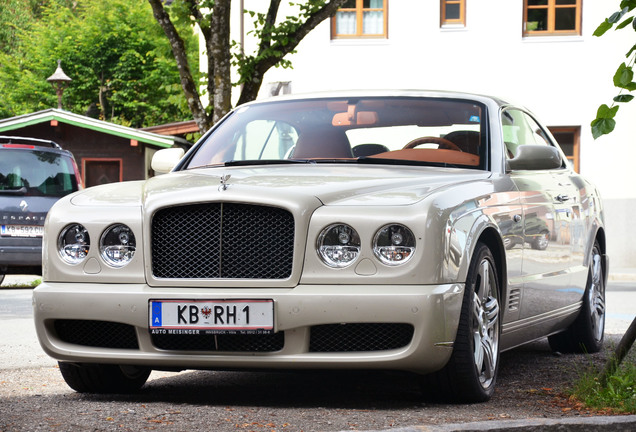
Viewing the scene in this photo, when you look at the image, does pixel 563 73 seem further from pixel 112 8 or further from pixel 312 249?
pixel 112 8

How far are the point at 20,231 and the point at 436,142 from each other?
9.25 meters

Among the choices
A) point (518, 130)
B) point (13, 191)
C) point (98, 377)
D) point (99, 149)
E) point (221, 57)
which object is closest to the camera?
point (98, 377)

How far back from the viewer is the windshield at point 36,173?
49.5 feet

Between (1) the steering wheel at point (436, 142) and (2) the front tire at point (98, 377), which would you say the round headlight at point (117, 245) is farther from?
(1) the steering wheel at point (436, 142)

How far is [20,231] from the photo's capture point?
1477cm

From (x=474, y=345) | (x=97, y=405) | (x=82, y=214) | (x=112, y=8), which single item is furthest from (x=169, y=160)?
(x=112, y=8)

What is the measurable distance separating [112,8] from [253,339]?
161ft

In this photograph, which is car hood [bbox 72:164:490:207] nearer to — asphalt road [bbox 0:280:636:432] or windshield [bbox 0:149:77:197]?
asphalt road [bbox 0:280:636:432]

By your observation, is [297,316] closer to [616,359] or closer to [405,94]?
[616,359]

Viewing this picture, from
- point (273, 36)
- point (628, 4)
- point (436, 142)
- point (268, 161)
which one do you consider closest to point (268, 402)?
point (268, 161)

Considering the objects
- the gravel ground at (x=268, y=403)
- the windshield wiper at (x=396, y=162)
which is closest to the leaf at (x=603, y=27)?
the windshield wiper at (x=396, y=162)

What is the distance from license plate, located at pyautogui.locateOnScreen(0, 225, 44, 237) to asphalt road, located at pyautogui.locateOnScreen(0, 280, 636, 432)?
706 centimetres

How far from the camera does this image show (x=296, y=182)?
5.41 m

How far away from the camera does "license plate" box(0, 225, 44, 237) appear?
48.3ft
